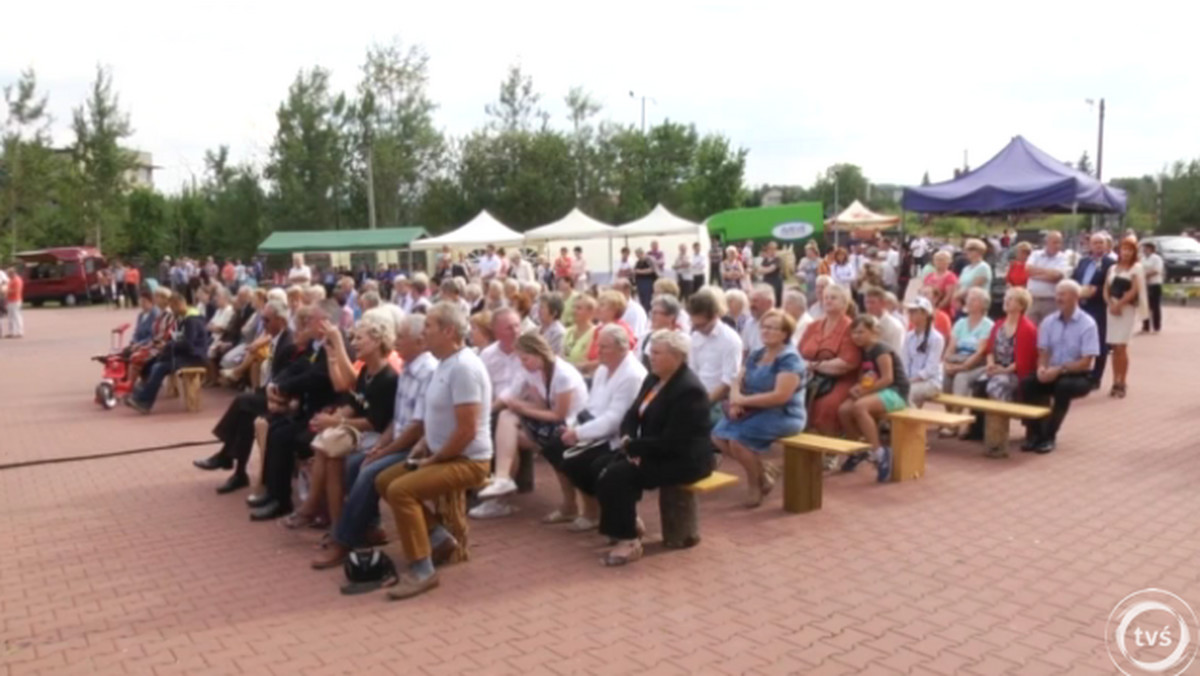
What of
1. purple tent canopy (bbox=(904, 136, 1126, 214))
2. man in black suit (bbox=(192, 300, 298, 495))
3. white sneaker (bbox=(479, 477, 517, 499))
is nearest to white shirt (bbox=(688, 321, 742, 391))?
white sneaker (bbox=(479, 477, 517, 499))

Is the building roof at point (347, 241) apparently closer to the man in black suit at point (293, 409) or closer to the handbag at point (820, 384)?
the man in black suit at point (293, 409)

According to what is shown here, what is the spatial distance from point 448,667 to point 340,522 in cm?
155

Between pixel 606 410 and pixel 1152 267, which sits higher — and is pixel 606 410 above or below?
below

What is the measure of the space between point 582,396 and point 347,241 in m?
32.0

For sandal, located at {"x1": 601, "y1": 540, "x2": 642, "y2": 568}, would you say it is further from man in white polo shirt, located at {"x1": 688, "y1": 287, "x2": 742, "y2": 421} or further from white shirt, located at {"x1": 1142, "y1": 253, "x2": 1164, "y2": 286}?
white shirt, located at {"x1": 1142, "y1": 253, "x2": 1164, "y2": 286}

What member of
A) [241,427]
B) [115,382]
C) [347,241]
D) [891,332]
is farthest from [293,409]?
[347,241]

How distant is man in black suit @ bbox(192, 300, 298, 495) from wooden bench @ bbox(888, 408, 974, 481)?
4402 mm

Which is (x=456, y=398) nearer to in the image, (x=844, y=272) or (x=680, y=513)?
(x=680, y=513)

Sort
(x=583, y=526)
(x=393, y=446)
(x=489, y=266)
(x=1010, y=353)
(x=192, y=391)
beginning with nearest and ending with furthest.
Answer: (x=393, y=446) → (x=583, y=526) → (x=1010, y=353) → (x=192, y=391) → (x=489, y=266)

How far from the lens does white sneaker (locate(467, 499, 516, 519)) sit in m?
6.17

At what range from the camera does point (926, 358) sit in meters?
7.93

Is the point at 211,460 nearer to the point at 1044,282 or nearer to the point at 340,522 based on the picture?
the point at 340,522

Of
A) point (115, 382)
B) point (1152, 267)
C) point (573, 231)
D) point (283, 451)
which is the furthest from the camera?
point (573, 231)

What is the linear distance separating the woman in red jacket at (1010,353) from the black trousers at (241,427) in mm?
5905
